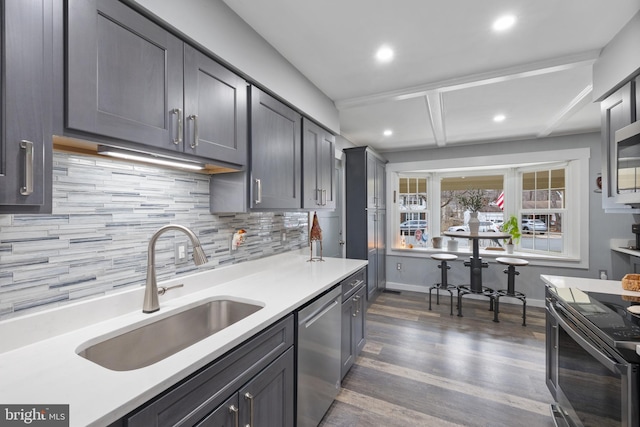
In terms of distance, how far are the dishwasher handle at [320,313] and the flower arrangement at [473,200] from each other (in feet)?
10.4

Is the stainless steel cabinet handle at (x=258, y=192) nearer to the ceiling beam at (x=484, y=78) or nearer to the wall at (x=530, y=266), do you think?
the ceiling beam at (x=484, y=78)

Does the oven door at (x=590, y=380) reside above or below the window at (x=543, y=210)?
below

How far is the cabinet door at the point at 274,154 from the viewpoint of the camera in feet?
5.84

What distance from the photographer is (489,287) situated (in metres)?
4.35

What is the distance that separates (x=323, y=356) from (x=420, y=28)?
2.18 m

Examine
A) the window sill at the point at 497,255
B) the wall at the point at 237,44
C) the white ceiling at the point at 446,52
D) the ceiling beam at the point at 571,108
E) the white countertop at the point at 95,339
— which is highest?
the white ceiling at the point at 446,52

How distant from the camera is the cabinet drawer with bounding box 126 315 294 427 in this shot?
0.81m

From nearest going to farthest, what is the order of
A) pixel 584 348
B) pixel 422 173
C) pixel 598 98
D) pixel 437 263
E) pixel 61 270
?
pixel 61 270 → pixel 584 348 → pixel 598 98 → pixel 437 263 → pixel 422 173

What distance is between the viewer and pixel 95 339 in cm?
109

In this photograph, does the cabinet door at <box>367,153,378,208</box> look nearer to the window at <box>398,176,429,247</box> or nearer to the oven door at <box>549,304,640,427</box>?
the window at <box>398,176,429,247</box>

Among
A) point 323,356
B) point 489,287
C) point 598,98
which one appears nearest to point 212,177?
point 323,356

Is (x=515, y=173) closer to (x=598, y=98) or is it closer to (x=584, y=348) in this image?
(x=598, y=98)

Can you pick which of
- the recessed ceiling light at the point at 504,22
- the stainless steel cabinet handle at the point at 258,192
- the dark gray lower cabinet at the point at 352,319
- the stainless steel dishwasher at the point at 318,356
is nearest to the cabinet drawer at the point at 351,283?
the dark gray lower cabinet at the point at 352,319

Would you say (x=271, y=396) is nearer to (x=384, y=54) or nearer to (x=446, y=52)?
(x=384, y=54)
